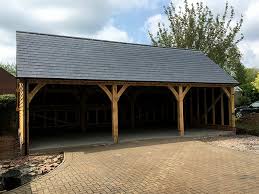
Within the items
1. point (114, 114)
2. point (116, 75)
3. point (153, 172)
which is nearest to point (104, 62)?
point (116, 75)

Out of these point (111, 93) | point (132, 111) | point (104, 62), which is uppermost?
point (104, 62)

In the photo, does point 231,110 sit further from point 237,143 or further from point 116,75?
point 116,75

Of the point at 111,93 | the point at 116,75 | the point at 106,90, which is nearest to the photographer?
the point at 106,90

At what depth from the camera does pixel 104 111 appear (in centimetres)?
1856

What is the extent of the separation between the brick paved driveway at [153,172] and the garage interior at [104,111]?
5.08 metres

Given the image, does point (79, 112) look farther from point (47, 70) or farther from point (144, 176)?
point (144, 176)

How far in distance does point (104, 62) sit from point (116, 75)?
4.28 ft

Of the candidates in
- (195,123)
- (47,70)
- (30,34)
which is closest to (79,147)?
(47,70)

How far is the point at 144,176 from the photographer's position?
7242mm

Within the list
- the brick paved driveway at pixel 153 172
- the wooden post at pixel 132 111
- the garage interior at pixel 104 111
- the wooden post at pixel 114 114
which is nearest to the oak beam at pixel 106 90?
the wooden post at pixel 114 114

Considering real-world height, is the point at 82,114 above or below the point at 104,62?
below

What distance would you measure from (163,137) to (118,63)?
3895 millimetres

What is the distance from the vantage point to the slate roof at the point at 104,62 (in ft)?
39.4

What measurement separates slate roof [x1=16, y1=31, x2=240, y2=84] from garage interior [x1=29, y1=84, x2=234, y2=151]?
2.30 m
